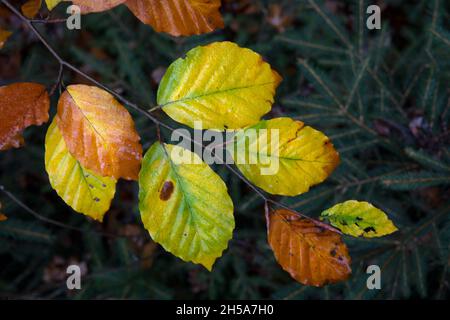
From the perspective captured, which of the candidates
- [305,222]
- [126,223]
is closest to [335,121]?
[305,222]

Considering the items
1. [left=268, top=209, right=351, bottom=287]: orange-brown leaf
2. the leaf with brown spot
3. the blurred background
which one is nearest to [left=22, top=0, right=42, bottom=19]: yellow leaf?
the leaf with brown spot

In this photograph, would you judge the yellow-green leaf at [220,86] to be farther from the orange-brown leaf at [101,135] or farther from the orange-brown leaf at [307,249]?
the orange-brown leaf at [307,249]

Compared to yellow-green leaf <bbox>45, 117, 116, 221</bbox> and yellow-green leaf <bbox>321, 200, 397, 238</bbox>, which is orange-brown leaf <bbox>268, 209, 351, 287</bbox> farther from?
yellow-green leaf <bbox>45, 117, 116, 221</bbox>

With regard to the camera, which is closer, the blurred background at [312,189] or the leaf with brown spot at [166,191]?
the leaf with brown spot at [166,191]

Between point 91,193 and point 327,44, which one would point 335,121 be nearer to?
point 327,44

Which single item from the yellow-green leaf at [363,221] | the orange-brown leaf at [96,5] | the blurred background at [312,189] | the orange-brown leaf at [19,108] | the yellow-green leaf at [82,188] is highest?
the orange-brown leaf at [96,5]

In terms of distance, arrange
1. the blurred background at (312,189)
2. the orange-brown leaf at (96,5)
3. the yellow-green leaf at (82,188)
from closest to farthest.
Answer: the orange-brown leaf at (96,5) → the yellow-green leaf at (82,188) → the blurred background at (312,189)

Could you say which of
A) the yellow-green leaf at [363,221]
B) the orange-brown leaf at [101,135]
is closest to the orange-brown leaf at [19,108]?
the orange-brown leaf at [101,135]
